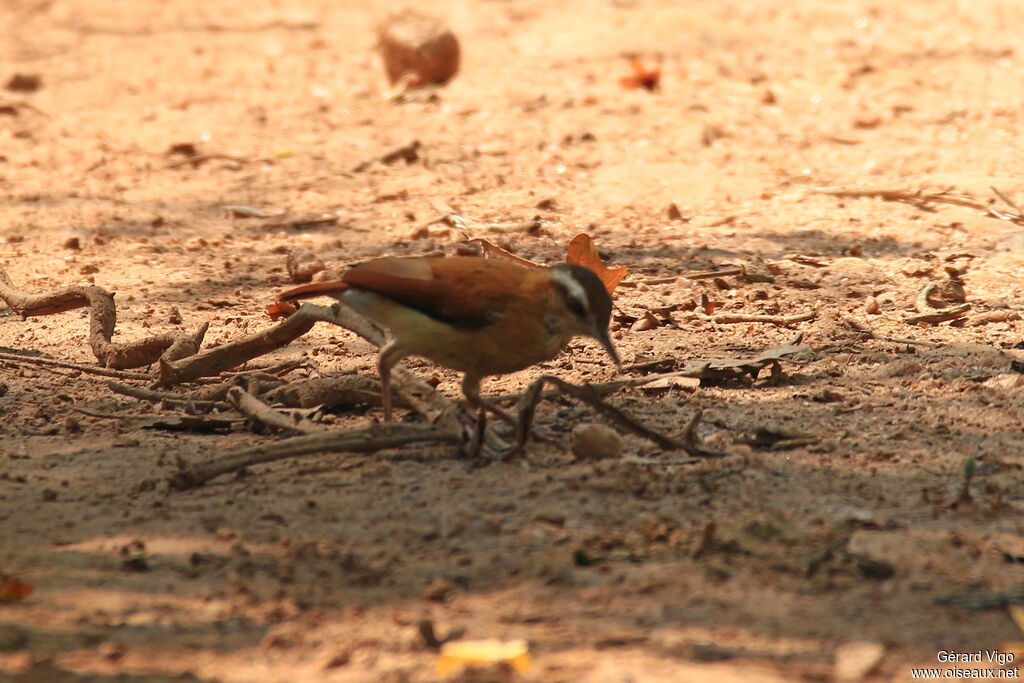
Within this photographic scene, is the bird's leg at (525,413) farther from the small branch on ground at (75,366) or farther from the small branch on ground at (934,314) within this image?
the small branch on ground at (934,314)

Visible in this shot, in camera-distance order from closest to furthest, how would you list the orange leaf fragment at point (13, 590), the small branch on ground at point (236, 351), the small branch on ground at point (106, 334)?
the orange leaf fragment at point (13, 590)
the small branch on ground at point (236, 351)
the small branch on ground at point (106, 334)

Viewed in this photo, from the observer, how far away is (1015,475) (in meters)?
4.43

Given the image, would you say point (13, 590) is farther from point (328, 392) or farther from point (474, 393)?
point (474, 393)

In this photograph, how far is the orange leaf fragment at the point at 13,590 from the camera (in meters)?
3.63

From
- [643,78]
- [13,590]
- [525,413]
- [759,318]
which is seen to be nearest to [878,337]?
[759,318]

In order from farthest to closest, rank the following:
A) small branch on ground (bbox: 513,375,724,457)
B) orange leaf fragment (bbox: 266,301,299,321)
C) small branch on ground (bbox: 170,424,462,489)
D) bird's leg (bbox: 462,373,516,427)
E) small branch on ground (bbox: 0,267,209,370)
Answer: orange leaf fragment (bbox: 266,301,299,321), small branch on ground (bbox: 0,267,209,370), bird's leg (bbox: 462,373,516,427), small branch on ground (bbox: 513,375,724,457), small branch on ground (bbox: 170,424,462,489)

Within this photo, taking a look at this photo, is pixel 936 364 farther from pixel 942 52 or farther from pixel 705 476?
pixel 942 52

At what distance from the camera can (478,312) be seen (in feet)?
16.2

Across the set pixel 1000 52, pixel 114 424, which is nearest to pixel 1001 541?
pixel 114 424

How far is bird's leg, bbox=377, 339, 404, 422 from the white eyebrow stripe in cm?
80

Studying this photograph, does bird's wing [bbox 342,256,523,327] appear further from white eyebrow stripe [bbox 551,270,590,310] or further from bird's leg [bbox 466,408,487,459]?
bird's leg [bbox 466,408,487,459]

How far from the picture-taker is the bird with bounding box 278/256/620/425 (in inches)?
196

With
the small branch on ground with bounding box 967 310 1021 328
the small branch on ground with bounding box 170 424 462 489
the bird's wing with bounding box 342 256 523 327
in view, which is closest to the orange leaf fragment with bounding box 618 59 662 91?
the small branch on ground with bounding box 967 310 1021 328

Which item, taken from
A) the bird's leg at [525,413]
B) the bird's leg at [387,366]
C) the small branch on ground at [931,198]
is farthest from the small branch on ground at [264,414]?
the small branch on ground at [931,198]
